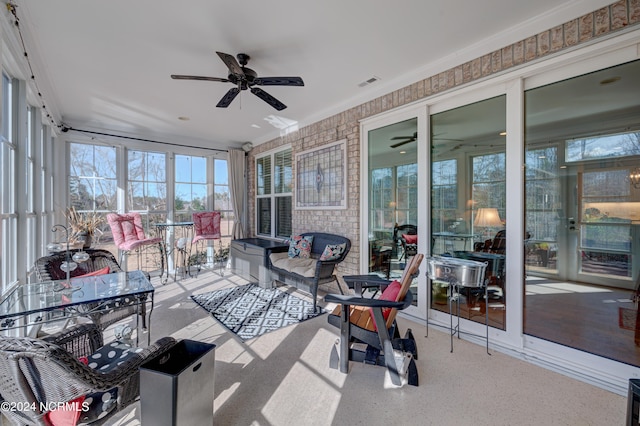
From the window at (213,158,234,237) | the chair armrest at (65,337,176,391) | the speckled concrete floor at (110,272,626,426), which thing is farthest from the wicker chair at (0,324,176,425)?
the window at (213,158,234,237)

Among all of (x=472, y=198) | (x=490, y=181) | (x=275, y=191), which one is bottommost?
(x=472, y=198)

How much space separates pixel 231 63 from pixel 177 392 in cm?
244

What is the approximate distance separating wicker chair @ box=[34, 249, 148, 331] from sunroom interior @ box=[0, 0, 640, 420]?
0.78 feet

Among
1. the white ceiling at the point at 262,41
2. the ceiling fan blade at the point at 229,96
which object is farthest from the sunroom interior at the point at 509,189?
the ceiling fan blade at the point at 229,96

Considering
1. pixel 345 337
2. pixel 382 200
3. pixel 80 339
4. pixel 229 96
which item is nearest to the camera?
pixel 80 339

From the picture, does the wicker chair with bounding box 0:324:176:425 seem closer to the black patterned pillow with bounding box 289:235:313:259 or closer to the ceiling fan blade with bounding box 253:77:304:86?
the ceiling fan blade with bounding box 253:77:304:86

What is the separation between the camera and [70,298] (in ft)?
6.01

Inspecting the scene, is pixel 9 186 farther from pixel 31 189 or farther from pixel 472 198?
pixel 472 198

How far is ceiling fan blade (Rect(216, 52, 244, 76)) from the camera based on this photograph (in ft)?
7.67

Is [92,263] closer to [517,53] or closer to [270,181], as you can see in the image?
[270,181]

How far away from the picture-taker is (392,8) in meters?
2.18

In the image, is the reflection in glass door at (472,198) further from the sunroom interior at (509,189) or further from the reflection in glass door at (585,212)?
the reflection in glass door at (585,212)

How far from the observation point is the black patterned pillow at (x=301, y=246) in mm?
4426

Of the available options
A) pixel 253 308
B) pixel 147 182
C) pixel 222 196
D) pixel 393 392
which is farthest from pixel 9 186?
pixel 222 196
